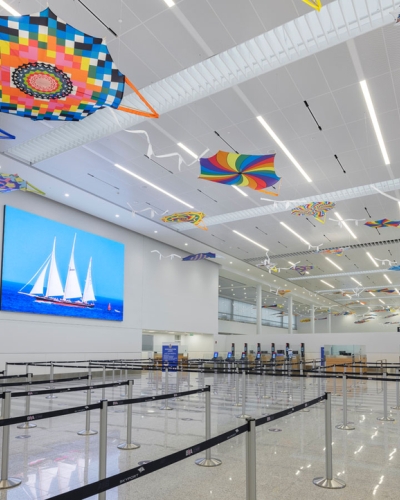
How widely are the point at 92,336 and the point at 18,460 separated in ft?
46.8

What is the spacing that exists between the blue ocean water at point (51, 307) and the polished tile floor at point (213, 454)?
740 centimetres

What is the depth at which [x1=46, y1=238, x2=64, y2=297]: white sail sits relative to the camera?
17344 millimetres

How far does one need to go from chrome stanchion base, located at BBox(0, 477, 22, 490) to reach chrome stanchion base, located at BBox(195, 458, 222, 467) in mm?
1871

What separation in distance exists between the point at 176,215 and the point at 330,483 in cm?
1204

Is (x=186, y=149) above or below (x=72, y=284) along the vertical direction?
above

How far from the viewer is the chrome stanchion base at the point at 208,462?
4.94m

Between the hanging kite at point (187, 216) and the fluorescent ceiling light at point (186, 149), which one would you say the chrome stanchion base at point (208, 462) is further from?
the hanging kite at point (187, 216)

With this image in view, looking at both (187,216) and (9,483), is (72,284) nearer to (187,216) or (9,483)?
(187,216)

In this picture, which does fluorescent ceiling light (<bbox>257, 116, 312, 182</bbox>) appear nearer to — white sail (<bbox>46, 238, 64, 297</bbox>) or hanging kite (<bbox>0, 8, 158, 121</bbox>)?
hanging kite (<bbox>0, 8, 158, 121</bbox>)

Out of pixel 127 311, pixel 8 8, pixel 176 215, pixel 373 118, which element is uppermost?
pixel 8 8

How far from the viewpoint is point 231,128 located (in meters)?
11.3

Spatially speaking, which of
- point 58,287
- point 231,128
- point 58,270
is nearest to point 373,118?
point 231,128

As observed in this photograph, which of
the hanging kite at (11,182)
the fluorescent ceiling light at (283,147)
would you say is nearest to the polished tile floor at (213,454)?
the fluorescent ceiling light at (283,147)

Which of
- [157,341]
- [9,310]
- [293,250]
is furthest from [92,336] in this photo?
[293,250]
